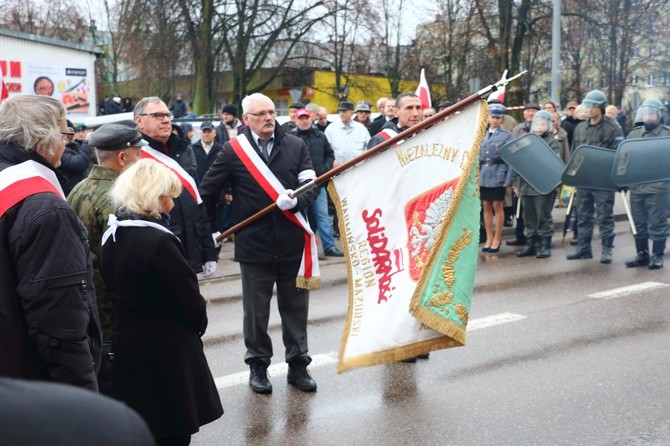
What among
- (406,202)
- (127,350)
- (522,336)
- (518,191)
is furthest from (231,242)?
(127,350)

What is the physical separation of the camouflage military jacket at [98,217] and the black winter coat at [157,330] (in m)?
0.43

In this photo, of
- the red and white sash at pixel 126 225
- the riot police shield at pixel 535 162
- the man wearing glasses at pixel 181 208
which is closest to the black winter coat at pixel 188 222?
the man wearing glasses at pixel 181 208

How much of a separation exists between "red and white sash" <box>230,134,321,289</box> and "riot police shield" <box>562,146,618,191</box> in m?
6.02

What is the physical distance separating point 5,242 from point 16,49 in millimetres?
18748

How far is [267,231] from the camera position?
19.4 feet

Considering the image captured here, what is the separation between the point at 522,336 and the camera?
24.3ft

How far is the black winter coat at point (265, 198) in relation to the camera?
19.4 ft

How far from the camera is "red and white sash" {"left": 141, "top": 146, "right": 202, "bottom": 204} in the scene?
5664mm

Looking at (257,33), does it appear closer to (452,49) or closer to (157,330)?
(452,49)

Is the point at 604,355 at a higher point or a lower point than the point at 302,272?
lower

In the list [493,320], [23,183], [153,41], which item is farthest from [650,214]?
[153,41]

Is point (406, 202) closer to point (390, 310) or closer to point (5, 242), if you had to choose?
point (390, 310)

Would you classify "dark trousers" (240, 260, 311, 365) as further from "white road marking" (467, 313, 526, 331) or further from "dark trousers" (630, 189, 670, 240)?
"dark trousers" (630, 189, 670, 240)

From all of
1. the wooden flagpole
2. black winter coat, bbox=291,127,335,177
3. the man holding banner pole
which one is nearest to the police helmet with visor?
black winter coat, bbox=291,127,335,177
